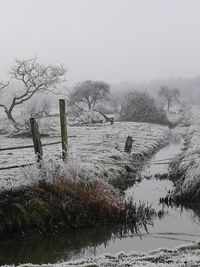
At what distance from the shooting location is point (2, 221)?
12.1 m

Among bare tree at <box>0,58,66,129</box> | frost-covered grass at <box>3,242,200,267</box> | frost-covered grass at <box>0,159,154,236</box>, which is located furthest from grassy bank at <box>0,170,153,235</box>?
bare tree at <box>0,58,66,129</box>

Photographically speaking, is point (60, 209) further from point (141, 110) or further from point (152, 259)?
point (141, 110)

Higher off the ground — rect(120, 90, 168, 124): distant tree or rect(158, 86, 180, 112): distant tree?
rect(158, 86, 180, 112): distant tree

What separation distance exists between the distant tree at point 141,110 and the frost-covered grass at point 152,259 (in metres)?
53.1

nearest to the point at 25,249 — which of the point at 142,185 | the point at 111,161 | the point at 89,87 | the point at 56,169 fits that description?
the point at 56,169

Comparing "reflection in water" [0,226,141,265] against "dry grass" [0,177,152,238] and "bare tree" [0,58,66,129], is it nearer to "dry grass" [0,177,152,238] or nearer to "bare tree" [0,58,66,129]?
"dry grass" [0,177,152,238]

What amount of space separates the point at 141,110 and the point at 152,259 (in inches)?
2199

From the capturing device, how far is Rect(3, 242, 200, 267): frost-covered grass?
8562mm

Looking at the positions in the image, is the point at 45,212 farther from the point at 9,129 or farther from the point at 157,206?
the point at 9,129

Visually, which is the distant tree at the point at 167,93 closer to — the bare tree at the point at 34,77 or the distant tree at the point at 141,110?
the distant tree at the point at 141,110

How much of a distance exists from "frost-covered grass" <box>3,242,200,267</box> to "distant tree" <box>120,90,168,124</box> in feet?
174

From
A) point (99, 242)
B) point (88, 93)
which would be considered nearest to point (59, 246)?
point (99, 242)

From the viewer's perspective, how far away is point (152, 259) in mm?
9164

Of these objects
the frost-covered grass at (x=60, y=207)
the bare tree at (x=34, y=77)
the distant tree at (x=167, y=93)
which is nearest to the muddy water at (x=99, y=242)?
the frost-covered grass at (x=60, y=207)
